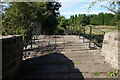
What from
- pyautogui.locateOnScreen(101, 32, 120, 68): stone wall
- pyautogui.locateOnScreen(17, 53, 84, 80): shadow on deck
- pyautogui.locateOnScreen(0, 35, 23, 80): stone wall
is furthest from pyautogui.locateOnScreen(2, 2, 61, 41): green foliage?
pyautogui.locateOnScreen(101, 32, 120, 68): stone wall

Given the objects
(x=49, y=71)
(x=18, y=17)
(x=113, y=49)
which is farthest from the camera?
(x=18, y=17)

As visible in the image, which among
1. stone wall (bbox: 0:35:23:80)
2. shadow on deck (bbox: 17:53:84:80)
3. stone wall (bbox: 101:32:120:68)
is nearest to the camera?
stone wall (bbox: 0:35:23:80)

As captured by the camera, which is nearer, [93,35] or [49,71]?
[49,71]

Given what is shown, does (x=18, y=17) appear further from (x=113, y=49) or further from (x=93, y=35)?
(x=93, y=35)

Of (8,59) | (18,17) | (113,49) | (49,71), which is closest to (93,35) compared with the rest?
(113,49)

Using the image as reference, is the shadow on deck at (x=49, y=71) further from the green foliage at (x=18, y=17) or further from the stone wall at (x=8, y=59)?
the green foliage at (x=18, y=17)

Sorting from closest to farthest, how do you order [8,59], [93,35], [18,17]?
[8,59], [18,17], [93,35]

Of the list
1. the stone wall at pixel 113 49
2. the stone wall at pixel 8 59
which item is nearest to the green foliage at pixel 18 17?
the stone wall at pixel 8 59

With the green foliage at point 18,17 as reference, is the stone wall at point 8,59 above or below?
below

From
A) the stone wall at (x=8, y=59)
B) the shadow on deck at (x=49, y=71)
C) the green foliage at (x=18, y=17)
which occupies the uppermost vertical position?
the green foliage at (x=18, y=17)

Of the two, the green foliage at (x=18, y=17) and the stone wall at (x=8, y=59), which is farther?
the green foliage at (x=18, y=17)

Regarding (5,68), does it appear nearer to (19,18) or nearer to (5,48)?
(5,48)

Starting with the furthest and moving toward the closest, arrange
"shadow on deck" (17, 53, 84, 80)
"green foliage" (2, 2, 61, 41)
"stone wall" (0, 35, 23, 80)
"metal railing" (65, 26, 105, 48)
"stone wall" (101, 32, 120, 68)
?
"metal railing" (65, 26, 105, 48) → "green foliage" (2, 2, 61, 41) → "stone wall" (101, 32, 120, 68) → "shadow on deck" (17, 53, 84, 80) → "stone wall" (0, 35, 23, 80)

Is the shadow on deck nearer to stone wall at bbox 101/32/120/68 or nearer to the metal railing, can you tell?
stone wall at bbox 101/32/120/68
